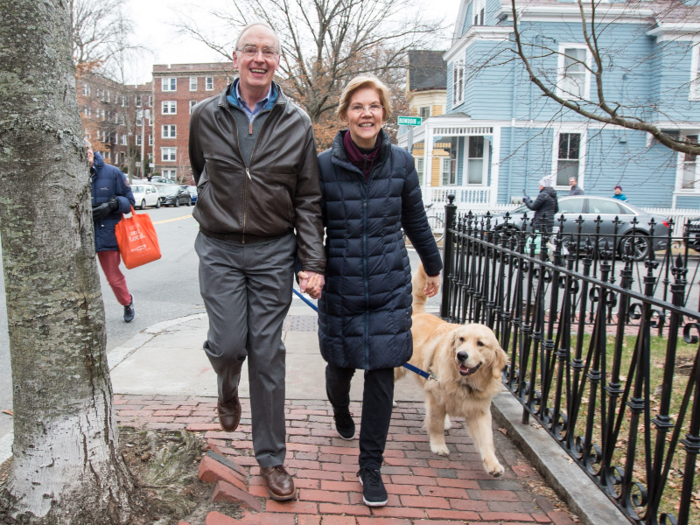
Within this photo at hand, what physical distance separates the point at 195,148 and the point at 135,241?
3.39 m

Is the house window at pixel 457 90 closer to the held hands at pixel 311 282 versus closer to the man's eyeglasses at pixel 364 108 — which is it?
the man's eyeglasses at pixel 364 108

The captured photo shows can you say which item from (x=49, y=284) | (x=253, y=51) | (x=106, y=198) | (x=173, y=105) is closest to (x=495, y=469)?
(x=49, y=284)

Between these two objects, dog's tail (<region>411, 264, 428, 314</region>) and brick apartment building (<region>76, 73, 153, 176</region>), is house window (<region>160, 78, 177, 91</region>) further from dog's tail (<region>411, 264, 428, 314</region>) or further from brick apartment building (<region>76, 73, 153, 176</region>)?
dog's tail (<region>411, 264, 428, 314</region>)

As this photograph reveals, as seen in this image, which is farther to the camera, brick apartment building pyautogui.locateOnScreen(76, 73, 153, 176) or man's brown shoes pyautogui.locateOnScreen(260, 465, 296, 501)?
brick apartment building pyautogui.locateOnScreen(76, 73, 153, 176)

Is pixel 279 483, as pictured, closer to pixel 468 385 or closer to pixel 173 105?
pixel 468 385

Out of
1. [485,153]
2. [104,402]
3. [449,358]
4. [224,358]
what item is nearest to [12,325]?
[104,402]

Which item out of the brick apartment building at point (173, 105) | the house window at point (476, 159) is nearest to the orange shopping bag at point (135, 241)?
the house window at point (476, 159)

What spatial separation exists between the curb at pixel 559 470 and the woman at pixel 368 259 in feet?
3.21

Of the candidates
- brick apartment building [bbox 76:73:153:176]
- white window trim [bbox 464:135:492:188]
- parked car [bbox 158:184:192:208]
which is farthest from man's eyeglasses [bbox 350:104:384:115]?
brick apartment building [bbox 76:73:153:176]

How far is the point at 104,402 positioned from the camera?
8.20ft

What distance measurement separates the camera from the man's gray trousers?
2.76m

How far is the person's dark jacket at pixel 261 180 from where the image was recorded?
2.72 metres

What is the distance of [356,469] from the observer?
10.7 feet

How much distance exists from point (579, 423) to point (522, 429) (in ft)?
1.64
